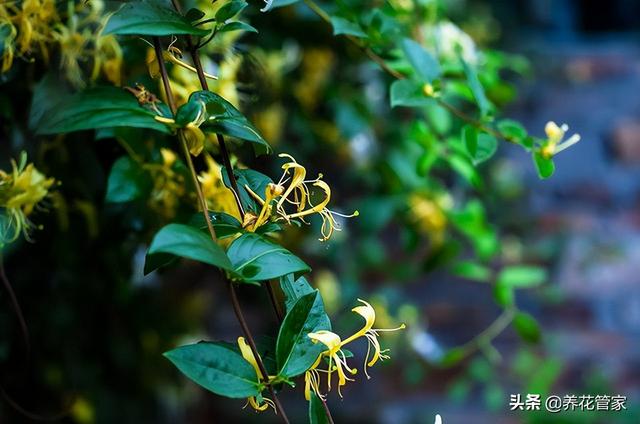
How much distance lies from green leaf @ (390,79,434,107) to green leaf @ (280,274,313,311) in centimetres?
18

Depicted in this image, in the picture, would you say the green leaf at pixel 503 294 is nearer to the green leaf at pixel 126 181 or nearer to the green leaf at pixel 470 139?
the green leaf at pixel 470 139

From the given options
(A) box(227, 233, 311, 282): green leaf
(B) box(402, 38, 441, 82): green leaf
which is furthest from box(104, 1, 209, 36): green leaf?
(B) box(402, 38, 441, 82): green leaf

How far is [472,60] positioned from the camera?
0.80 m

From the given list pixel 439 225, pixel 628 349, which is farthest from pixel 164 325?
pixel 628 349

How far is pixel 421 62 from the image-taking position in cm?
59

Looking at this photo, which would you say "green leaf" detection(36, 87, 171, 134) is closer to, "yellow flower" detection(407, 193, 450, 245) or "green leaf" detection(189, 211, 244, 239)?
"green leaf" detection(189, 211, 244, 239)

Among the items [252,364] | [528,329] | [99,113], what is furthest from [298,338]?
[528,329]

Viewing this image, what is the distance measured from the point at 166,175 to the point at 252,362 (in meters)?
0.23

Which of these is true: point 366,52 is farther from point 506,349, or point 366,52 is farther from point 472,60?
point 506,349

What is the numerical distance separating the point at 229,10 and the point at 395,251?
1.30 m

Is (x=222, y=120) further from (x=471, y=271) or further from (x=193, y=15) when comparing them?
(x=471, y=271)

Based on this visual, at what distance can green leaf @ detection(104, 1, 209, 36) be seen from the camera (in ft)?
1.24

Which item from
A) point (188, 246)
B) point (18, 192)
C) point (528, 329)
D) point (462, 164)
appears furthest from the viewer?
point (528, 329)

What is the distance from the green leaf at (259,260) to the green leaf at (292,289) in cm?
2
